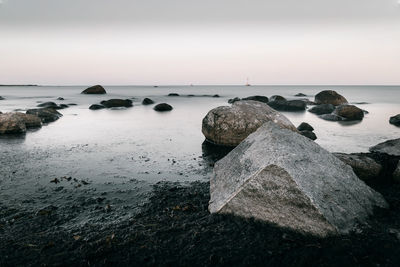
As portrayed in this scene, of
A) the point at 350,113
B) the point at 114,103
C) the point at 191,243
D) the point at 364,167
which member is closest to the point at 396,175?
A: the point at 364,167

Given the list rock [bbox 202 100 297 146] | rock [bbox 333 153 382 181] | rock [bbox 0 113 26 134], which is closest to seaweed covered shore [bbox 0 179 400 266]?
rock [bbox 333 153 382 181]

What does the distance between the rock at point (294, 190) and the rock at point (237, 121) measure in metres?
6.21

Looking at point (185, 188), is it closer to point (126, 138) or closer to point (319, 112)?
point (126, 138)

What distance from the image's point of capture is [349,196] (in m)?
4.74

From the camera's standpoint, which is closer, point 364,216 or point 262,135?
point 364,216

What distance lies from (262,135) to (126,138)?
35.1ft

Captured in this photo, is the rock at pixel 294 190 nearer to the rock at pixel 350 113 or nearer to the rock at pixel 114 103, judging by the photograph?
the rock at pixel 350 113

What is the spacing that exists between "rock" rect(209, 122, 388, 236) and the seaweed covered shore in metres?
0.17

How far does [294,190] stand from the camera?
436 cm

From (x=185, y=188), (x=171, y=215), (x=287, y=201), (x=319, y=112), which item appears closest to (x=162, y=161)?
(x=185, y=188)

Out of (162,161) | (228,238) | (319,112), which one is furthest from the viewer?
(319,112)

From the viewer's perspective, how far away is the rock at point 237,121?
11742 mm

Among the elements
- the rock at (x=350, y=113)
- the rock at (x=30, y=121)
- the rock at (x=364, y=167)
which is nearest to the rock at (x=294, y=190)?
the rock at (x=364, y=167)

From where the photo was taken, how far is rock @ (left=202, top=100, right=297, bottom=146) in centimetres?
1174
